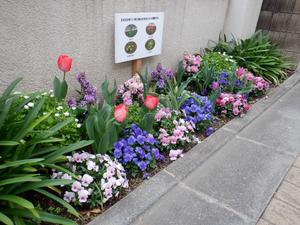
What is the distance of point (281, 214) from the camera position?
190 cm

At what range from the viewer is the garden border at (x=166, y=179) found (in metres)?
1.72

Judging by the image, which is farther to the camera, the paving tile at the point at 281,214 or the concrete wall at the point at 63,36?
the concrete wall at the point at 63,36

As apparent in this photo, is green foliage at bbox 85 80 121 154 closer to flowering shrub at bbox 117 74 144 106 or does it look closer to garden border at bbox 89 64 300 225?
garden border at bbox 89 64 300 225

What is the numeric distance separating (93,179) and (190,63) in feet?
8.28

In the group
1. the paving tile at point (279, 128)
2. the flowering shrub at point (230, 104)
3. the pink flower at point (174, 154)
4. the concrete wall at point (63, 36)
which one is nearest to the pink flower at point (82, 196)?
the pink flower at point (174, 154)

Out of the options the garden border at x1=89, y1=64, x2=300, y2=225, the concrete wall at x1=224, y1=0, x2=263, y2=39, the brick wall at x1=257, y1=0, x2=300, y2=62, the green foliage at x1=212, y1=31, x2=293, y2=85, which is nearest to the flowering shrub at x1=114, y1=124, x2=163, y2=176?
the garden border at x1=89, y1=64, x2=300, y2=225

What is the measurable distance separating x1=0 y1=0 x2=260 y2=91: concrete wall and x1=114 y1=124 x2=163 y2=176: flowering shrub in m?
0.91

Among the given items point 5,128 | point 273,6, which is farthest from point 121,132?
point 273,6

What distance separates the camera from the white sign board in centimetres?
270

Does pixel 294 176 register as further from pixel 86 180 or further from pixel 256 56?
pixel 256 56

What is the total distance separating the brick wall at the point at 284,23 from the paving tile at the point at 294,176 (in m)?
3.98

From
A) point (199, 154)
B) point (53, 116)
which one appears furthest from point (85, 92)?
point (199, 154)

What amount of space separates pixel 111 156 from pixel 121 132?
0.26 metres

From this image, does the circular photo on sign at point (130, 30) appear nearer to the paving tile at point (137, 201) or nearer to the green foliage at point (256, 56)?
the paving tile at point (137, 201)
